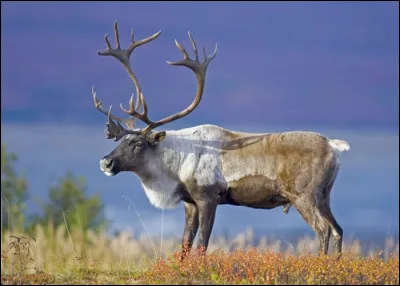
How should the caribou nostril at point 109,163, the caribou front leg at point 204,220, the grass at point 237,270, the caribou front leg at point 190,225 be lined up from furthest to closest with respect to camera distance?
the caribou front leg at point 190,225
the caribou nostril at point 109,163
the caribou front leg at point 204,220
the grass at point 237,270

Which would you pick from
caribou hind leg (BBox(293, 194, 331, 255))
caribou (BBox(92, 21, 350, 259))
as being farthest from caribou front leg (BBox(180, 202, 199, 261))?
caribou hind leg (BBox(293, 194, 331, 255))

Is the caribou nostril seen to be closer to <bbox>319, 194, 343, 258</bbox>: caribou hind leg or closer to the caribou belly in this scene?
the caribou belly

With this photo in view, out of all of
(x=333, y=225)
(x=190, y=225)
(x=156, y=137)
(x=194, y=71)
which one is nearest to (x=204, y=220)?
(x=190, y=225)

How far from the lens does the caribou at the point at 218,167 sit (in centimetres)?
1198

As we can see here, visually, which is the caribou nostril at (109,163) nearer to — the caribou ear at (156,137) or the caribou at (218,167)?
the caribou at (218,167)

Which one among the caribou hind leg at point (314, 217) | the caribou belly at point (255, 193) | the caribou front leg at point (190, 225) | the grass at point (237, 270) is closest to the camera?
the grass at point (237, 270)

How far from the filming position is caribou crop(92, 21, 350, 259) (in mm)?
11977

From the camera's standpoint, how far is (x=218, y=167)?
12.2 m

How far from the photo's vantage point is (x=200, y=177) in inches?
476

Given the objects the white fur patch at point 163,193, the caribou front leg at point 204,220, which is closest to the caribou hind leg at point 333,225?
the caribou front leg at point 204,220

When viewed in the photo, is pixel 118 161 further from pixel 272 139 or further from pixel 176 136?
pixel 272 139

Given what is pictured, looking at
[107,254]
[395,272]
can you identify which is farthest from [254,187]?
[107,254]

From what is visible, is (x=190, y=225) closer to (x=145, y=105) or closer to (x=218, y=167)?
(x=218, y=167)

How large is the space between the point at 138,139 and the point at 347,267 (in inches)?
146
